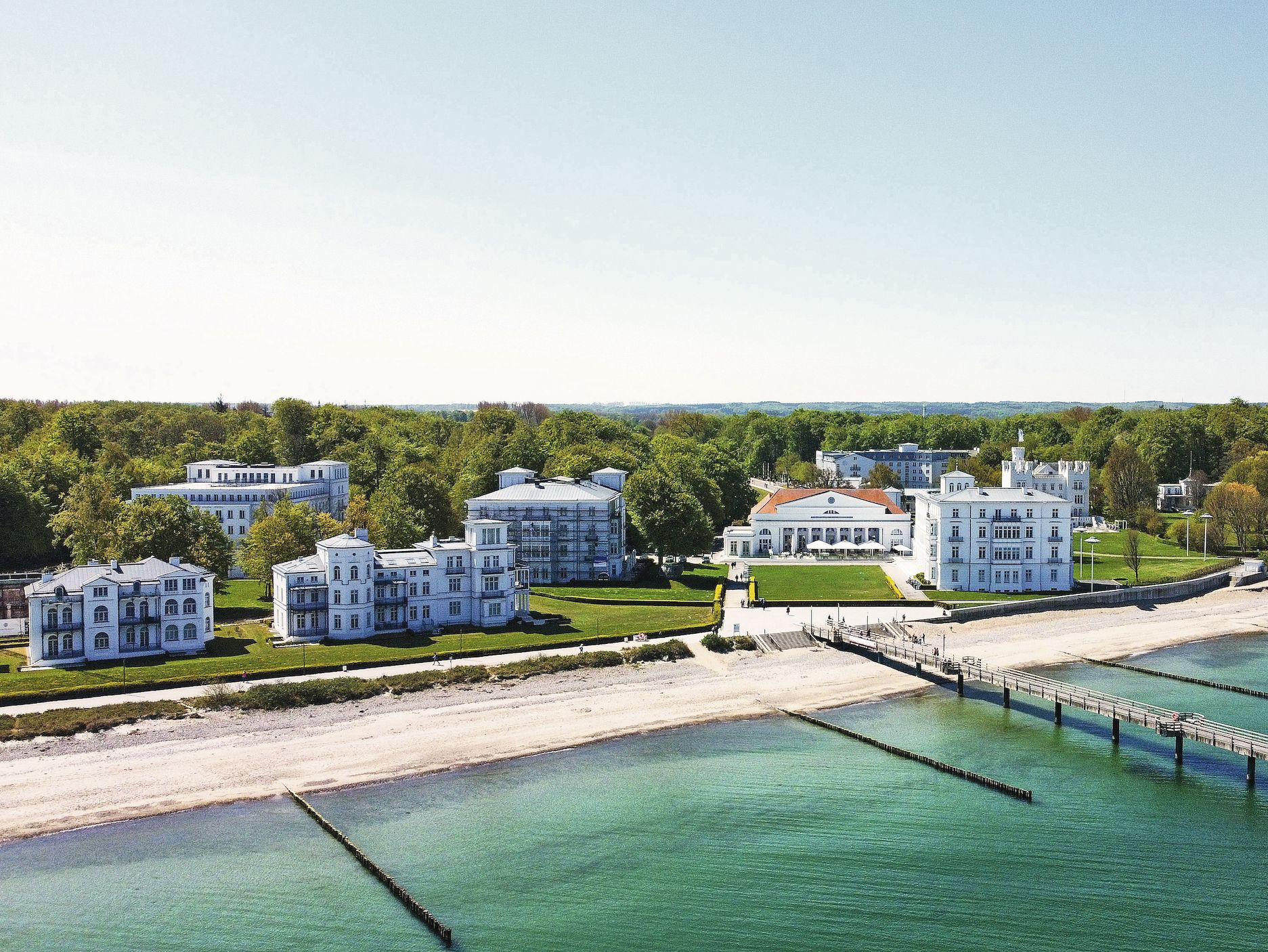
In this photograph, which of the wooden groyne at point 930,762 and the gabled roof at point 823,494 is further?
the gabled roof at point 823,494

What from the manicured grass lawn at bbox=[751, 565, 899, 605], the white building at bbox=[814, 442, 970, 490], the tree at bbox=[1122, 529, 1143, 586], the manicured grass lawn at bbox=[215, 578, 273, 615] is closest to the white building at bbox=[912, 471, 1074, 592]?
the manicured grass lawn at bbox=[751, 565, 899, 605]

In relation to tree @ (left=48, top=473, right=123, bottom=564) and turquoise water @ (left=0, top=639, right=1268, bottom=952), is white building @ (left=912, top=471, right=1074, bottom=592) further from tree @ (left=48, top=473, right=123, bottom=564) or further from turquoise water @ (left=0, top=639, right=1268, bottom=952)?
tree @ (left=48, top=473, right=123, bottom=564)

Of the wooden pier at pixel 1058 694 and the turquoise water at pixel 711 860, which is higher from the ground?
the wooden pier at pixel 1058 694

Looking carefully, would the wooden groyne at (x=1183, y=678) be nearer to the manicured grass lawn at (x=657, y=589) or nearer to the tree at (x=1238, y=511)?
the manicured grass lawn at (x=657, y=589)

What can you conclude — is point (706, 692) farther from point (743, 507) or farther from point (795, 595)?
point (743, 507)

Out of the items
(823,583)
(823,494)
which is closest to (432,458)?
(823,494)

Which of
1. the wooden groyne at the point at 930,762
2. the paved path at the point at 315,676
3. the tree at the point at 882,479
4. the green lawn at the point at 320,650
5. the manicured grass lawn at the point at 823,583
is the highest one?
the tree at the point at 882,479

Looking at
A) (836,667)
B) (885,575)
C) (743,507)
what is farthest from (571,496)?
(743,507)

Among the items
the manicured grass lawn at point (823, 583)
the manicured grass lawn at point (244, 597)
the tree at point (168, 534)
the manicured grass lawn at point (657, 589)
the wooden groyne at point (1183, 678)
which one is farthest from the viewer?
the manicured grass lawn at point (657, 589)

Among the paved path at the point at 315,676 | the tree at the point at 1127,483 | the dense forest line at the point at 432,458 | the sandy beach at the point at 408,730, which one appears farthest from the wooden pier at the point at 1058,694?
the tree at the point at 1127,483
